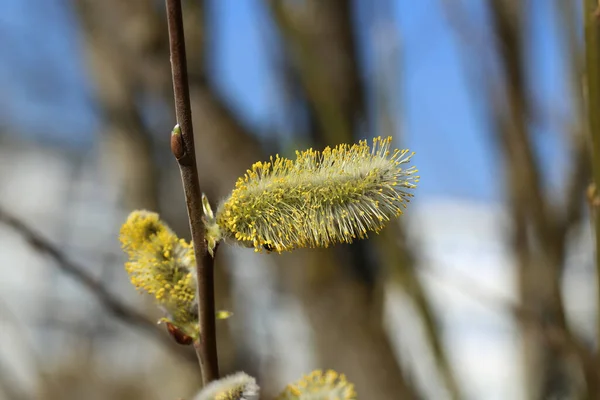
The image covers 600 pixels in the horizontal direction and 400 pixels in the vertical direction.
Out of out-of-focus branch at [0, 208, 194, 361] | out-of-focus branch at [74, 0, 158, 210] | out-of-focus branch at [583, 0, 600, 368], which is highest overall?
out-of-focus branch at [74, 0, 158, 210]

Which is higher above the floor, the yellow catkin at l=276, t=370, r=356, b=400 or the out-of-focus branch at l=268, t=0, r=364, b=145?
the out-of-focus branch at l=268, t=0, r=364, b=145

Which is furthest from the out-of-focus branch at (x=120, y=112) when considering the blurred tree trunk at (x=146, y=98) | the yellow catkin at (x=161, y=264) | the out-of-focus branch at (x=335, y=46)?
the yellow catkin at (x=161, y=264)

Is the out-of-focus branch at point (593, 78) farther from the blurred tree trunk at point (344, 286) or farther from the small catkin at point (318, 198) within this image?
the blurred tree trunk at point (344, 286)

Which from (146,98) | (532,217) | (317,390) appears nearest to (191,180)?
(317,390)

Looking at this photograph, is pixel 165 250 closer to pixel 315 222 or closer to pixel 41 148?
pixel 315 222

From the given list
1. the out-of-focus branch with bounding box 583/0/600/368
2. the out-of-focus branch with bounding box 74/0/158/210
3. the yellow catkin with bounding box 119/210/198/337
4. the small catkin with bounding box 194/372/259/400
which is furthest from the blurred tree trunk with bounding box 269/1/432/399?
the small catkin with bounding box 194/372/259/400

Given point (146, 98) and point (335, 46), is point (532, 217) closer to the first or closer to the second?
point (335, 46)

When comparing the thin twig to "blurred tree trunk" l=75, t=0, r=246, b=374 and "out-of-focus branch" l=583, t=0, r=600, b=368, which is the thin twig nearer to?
"out-of-focus branch" l=583, t=0, r=600, b=368
